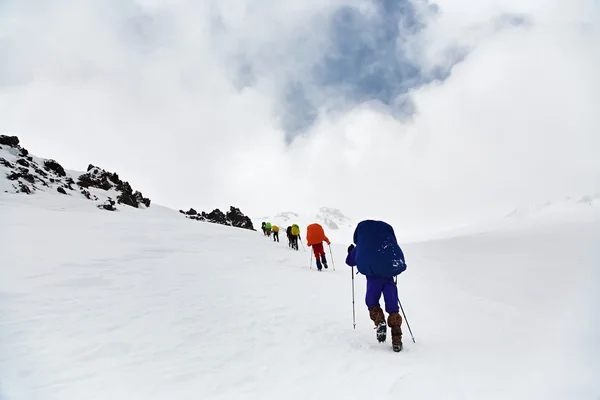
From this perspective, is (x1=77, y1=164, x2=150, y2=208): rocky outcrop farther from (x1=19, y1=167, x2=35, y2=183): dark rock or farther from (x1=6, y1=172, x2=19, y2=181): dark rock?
(x1=6, y1=172, x2=19, y2=181): dark rock

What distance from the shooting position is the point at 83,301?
669 centimetres

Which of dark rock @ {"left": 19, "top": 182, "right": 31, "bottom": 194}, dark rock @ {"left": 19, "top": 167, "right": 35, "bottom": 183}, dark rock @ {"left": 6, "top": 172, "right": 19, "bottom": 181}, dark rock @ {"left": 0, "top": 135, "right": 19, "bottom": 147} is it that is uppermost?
dark rock @ {"left": 0, "top": 135, "right": 19, "bottom": 147}

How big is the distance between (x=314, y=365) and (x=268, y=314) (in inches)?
107

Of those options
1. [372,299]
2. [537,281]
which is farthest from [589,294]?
[372,299]

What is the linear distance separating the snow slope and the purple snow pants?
0.74 metres

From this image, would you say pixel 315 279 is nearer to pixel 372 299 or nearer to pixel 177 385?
pixel 372 299

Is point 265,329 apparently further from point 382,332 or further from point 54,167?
point 54,167

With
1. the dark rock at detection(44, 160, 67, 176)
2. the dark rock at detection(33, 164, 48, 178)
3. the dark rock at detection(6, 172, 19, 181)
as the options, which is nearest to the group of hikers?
the dark rock at detection(6, 172, 19, 181)

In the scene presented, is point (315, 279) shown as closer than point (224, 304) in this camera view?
No

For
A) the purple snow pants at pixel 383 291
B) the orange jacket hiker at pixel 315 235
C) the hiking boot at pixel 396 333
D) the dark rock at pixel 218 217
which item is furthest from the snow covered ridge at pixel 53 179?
the hiking boot at pixel 396 333

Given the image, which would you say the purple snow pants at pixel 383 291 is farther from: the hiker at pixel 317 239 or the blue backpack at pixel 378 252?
the hiker at pixel 317 239

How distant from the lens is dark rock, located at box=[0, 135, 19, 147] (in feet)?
112

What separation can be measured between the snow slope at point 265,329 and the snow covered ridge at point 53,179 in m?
15.9

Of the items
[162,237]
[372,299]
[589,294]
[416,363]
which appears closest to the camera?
[416,363]
